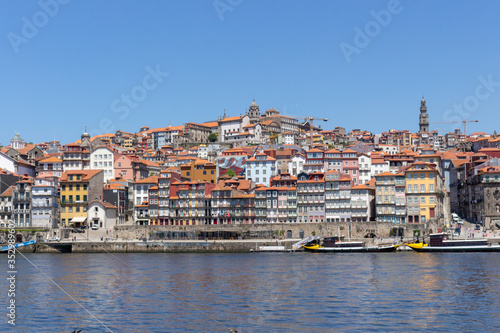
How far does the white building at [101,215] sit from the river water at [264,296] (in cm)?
3625

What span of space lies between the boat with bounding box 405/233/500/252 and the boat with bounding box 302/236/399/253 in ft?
11.7

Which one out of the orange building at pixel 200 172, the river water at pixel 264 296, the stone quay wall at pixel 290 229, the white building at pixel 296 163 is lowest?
the river water at pixel 264 296

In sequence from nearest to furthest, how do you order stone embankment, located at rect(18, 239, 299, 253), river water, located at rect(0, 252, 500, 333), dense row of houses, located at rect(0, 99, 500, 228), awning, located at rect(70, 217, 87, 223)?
river water, located at rect(0, 252, 500, 333) < stone embankment, located at rect(18, 239, 299, 253) < dense row of houses, located at rect(0, 99, 500, 228) < awning, located at rect(70, 217, 87, 223)

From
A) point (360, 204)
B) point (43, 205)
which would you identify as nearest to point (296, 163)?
point (360, 204)

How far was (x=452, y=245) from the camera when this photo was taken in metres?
89.8

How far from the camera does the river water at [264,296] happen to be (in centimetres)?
3738

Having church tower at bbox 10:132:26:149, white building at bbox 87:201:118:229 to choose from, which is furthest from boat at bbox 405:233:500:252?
church tower at bbox 10:132:26:149

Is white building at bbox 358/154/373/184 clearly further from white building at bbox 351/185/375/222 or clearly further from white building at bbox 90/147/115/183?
white building at bbox 90/147/115/183

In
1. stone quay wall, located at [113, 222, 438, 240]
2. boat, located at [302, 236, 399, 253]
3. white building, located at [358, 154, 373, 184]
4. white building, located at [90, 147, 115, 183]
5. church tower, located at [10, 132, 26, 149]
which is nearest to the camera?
boat, located at [302, 236, 399, 253]

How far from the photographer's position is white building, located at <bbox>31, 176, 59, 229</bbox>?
110812 millimetres

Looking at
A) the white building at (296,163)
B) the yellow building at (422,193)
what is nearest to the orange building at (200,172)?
the white building at (296,163)

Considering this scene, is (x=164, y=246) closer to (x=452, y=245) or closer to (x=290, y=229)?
(x=290, y=229)

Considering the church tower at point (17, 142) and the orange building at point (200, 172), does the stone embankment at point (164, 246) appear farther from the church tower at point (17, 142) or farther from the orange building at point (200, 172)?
the church tower at point (17, 142)

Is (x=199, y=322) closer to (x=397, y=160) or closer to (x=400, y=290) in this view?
(x=400, y=290)
